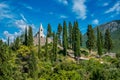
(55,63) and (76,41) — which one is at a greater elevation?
(76,41)

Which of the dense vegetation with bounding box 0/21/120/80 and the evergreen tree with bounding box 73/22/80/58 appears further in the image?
the evergreen tree with bounding box 73/22/80/58

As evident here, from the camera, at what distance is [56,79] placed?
6594cm

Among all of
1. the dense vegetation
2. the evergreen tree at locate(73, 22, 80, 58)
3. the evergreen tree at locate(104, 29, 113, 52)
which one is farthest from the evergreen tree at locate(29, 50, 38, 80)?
the evergreen tree at locate(104, 29, 113, 52)

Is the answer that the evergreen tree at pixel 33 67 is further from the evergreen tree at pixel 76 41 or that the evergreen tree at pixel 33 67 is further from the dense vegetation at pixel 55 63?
the evergreen tree at pixel 76 41

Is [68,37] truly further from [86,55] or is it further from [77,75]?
[77,75]

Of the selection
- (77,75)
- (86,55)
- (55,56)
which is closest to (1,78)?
(77,75)

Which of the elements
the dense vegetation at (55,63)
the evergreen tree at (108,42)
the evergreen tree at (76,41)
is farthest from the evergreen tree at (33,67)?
the evergreen tree at (108,42)

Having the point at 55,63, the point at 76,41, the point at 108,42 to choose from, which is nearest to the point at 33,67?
the point at 55,63

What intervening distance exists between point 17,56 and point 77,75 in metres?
33.7

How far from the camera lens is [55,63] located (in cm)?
8475

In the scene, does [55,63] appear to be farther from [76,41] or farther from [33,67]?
[76,41]

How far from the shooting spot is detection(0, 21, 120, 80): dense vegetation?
198 ft

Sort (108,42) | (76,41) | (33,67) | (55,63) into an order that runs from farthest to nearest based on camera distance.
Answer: (108,42)
(76,41)
(55,63)
(33,67)

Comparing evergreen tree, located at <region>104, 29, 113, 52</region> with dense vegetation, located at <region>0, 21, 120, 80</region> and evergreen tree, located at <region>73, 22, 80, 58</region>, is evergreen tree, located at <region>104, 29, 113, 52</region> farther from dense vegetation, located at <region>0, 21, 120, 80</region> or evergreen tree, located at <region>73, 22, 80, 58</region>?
evergreen tree, located at <region>73, 22, 80, 58</region>
